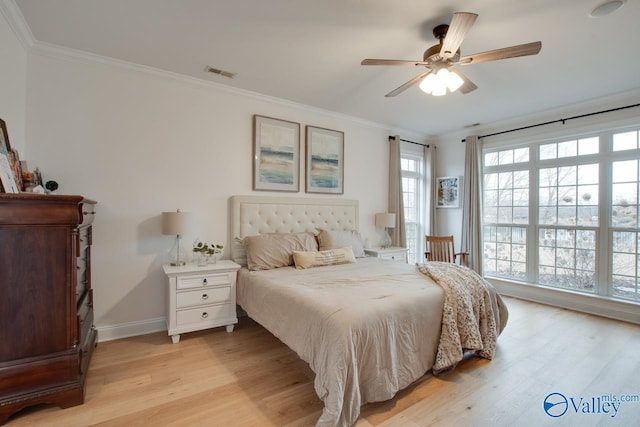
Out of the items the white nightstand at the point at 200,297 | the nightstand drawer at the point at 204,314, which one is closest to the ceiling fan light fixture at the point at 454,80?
the white nightstand at the point at 200,297

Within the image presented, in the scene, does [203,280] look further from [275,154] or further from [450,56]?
[450,56]

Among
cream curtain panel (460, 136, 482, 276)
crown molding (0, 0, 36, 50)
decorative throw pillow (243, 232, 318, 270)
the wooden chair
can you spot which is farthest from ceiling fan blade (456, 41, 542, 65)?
crown molding (0, 0, 36, 50)

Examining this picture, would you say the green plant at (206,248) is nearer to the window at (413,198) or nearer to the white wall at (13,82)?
the white wall at (13,82)

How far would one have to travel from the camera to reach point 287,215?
3.77 metres

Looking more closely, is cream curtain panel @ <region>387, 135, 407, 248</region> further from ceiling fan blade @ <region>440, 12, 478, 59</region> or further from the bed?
ceiling fan blade @ <region>440, 12, 478, 59</region>

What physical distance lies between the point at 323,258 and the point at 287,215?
32.8 inches

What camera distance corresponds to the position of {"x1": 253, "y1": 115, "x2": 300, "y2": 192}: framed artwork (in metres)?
3.60

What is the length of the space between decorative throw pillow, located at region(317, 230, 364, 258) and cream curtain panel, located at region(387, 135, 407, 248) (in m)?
1.15

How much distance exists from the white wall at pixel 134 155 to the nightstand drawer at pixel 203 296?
1.59 feet

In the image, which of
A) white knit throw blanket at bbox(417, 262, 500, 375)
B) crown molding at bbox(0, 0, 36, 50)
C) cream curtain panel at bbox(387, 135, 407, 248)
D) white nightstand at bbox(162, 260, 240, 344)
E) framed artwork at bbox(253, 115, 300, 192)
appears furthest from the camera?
cream curtain panel at bbox(387, 135, 407, 248)

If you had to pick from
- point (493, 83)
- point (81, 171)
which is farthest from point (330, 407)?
point (493, 83)

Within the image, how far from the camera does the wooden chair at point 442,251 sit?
4602 mm

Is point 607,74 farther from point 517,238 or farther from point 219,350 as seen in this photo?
point 219,350

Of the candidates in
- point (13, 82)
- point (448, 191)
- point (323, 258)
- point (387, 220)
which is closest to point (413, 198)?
point (448, 191)
